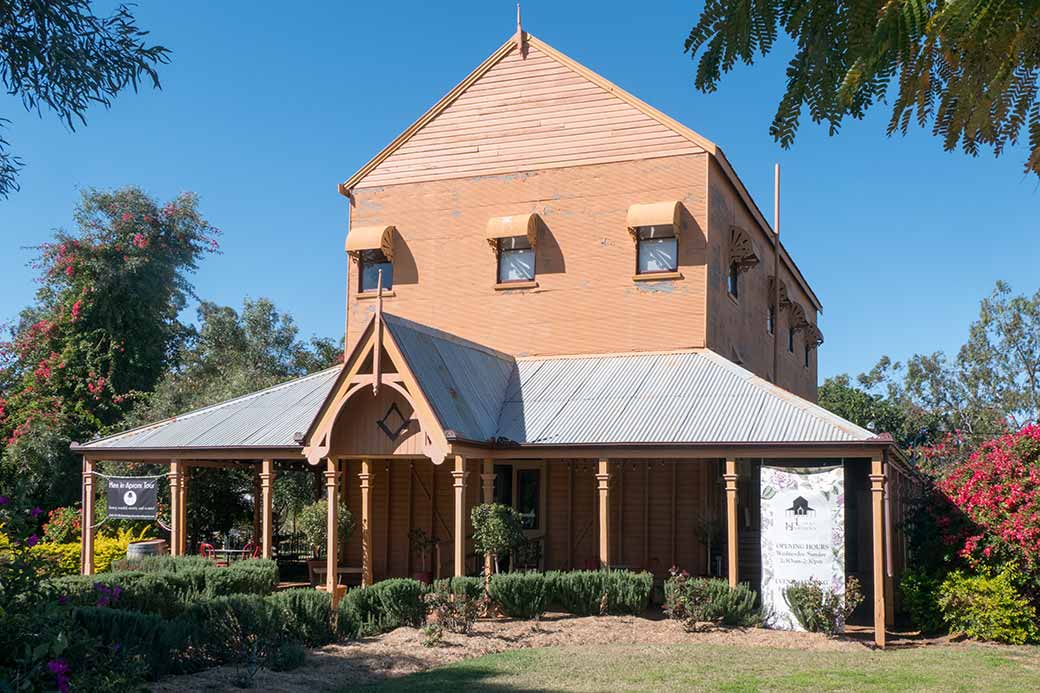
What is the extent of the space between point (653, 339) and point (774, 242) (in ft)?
30.0

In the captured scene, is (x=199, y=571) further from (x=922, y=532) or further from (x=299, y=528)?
(x=922, y=532)

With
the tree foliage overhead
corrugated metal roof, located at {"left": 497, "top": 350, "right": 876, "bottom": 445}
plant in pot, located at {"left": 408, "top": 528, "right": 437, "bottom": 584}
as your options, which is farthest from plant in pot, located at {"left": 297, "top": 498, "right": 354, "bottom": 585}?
the tree foliage overhead

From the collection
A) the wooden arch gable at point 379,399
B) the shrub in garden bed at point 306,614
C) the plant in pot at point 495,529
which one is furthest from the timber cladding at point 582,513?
the shrub in garden bed at point 306,614

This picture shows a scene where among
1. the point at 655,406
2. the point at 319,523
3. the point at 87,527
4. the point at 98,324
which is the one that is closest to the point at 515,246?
the point at 655,406

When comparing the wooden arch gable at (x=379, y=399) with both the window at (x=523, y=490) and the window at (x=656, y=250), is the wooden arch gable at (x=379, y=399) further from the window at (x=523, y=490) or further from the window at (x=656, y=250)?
the window at (x=656, y=250)

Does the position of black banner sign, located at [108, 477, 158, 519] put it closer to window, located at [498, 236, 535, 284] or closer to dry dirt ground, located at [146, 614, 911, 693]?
dry dirt ground, located at [146, 614, 911, 693]

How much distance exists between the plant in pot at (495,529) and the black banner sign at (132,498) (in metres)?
7.77

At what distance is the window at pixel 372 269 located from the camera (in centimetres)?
2578

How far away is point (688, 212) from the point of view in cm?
2298

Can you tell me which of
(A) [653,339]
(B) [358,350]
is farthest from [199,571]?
(A) [653,339]

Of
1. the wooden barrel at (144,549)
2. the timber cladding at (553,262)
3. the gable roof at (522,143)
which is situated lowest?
the wooden barrel at (144,549)

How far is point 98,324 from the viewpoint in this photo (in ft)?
119

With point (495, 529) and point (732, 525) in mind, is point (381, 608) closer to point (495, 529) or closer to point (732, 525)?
point (495, 529)

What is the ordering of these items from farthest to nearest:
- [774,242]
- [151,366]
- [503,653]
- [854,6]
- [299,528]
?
1. [151,366]
2. [774,242]
3. [299,528]
4. [503,653]
5. [854,6]
